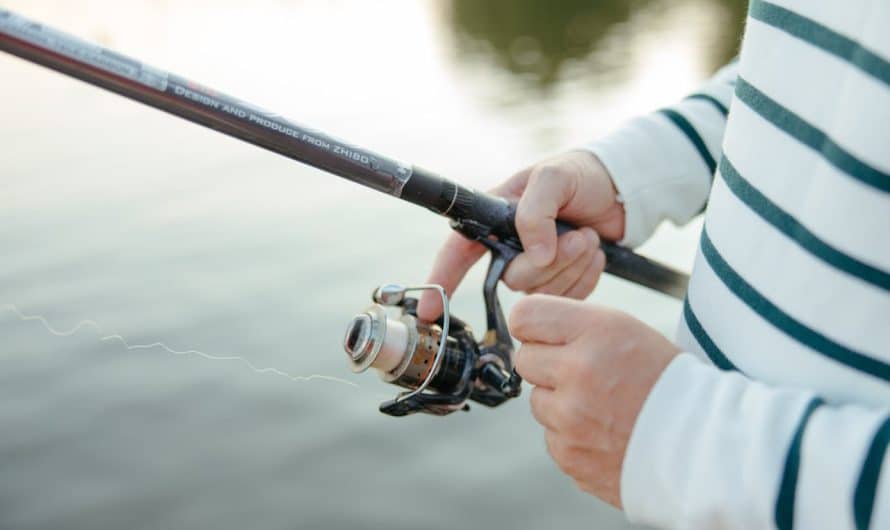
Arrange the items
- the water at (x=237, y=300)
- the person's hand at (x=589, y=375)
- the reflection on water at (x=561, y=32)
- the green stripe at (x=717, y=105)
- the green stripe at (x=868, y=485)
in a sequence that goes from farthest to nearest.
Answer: the reflection on water at (x=561, y=32), the water at (x=237, y=300), the green stripe at (x=717, y=105), the person's hand at (x=589, y=375), the green stripe at (x=868, y=485)

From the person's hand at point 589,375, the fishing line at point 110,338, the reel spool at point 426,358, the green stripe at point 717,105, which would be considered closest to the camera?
the person's hand at point 589,375

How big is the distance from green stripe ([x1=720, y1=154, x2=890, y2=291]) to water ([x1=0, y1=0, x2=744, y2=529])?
1.32 meters

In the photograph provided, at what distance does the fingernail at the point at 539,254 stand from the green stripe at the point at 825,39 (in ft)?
1.66

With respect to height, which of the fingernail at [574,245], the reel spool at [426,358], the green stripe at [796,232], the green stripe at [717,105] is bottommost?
the reel spool at [426,358]

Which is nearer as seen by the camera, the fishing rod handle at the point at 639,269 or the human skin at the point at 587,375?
the human skin at the point at 587,375

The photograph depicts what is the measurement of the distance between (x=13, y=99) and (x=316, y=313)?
2.36 meters

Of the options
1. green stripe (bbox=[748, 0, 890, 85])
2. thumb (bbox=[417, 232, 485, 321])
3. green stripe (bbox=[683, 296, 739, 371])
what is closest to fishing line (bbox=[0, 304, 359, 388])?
thumb (bbox=[417, 232, 485, 321])

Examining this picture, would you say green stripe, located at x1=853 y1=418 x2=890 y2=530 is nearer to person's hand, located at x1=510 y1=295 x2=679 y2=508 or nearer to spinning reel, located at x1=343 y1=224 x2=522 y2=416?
person's hand, located at x1=510 y1=295 x2=679 y2=508

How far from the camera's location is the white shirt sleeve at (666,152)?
4.66 ft

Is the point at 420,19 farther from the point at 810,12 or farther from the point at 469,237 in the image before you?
the point at 810,12

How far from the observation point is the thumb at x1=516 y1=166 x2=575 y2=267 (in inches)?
52.4

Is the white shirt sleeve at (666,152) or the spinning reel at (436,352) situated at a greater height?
the white shirt sleeve at (666,152)

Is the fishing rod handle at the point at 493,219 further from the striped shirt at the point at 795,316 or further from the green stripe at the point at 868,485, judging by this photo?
the green stripe at the point at 868,485

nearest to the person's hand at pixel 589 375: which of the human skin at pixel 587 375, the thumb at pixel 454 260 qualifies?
the human skin at pixel 587 375
